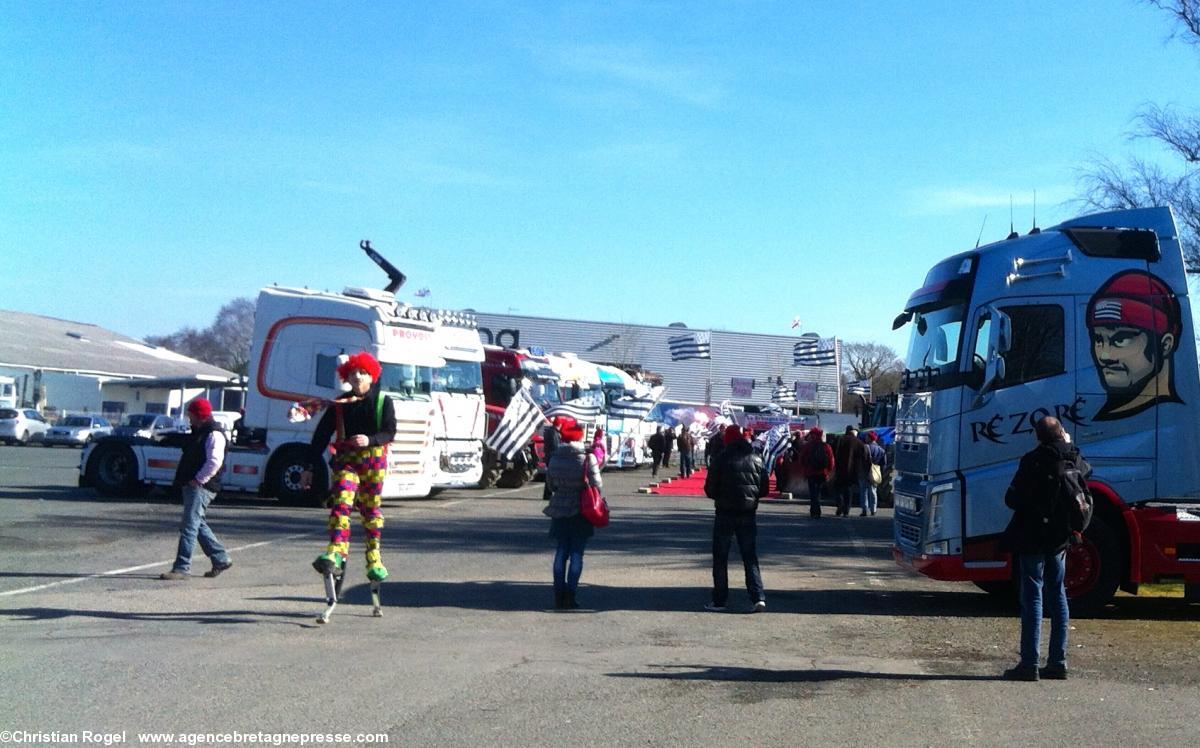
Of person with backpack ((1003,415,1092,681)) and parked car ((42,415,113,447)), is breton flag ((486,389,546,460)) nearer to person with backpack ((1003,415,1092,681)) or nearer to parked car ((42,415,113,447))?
person with backpack ((1003,415,1092,681))

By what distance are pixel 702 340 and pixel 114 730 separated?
68136 millimetres

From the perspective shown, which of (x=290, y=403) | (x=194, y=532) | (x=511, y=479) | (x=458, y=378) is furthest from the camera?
(x=511, y=479)

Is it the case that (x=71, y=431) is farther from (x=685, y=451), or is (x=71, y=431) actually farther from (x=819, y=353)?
(x=819, y=353)

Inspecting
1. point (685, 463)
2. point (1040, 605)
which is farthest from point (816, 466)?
point (685, 463)

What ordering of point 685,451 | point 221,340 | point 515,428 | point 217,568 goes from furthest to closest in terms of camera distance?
point 221,340 < point 685,451 < point 515,428 < point 217,568

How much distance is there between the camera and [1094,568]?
1112 cm

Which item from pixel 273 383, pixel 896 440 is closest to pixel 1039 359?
pixel 896 440

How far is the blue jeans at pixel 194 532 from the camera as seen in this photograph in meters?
11.8

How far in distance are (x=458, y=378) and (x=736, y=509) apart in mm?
13102

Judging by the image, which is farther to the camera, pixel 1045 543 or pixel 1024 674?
pixel 1045 543

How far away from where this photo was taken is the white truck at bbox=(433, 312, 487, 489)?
23.1m

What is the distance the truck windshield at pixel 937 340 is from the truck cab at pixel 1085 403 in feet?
0.27

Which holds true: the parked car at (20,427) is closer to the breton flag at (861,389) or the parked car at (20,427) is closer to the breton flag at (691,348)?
the breton flag at (861,389)

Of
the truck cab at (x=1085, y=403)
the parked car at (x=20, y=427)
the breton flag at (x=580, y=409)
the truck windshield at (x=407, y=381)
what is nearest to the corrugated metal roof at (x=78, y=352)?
the parked car at (x=20, y=427)
